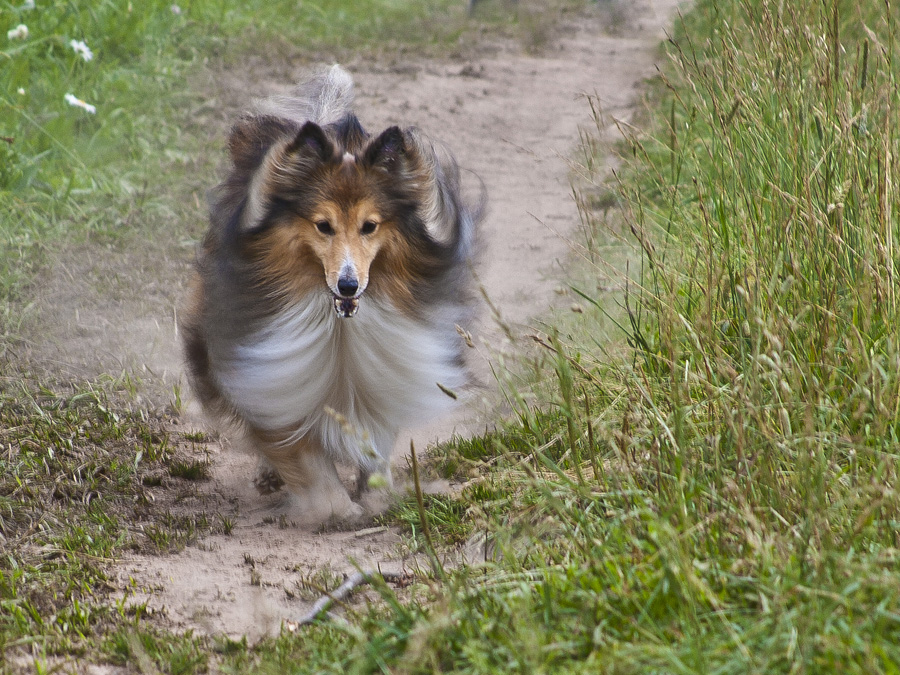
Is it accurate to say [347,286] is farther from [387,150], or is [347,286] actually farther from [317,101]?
[317,101]

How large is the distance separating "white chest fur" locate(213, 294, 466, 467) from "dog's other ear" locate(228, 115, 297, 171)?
707 mm

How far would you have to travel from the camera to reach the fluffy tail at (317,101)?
4508 millimetres

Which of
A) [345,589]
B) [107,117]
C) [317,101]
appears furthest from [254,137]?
[107,117]

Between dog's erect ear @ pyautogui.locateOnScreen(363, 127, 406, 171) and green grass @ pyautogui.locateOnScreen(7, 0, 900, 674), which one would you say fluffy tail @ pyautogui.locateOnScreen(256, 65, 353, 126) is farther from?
green grass @ pyautogui.locateOnScreen(7, 0, 900, 674)

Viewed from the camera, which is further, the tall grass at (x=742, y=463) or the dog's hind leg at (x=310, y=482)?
the dog's hind leg at (x=310, y=482)

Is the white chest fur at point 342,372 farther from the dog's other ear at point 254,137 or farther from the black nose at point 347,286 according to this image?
the dog's other ear at point 254,137

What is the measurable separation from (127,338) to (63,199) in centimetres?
136

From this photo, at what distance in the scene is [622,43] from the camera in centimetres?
1163

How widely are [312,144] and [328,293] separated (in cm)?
59

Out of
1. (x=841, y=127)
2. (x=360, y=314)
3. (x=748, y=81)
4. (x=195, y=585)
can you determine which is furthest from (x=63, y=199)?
(x=841, y=127)

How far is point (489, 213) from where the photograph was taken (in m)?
7.02

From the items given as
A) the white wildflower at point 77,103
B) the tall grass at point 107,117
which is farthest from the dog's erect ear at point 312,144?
the white wildflower at point 77,103

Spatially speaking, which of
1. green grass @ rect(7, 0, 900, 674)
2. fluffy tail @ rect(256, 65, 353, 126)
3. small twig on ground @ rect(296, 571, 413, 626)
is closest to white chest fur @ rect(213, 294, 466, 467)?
green grass @ rect(7, 0, 900, 674)

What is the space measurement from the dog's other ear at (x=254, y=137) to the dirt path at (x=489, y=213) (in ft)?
3.55
